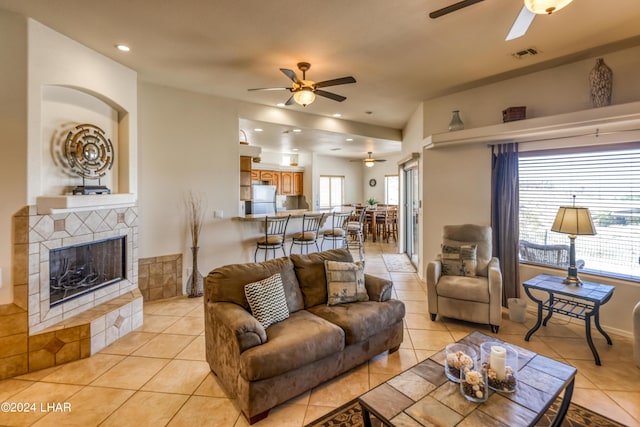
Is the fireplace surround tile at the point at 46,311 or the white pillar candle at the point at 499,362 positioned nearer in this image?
the white pillar candle at the point at 499,362

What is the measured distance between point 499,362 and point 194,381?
2.19 m

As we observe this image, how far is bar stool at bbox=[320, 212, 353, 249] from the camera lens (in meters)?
5.90

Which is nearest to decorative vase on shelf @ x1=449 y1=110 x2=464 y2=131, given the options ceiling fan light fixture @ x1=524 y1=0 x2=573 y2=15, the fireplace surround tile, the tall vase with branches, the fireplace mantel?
ceiling fan light fixture @ x1=524 y1=0 x2=573 y2=15

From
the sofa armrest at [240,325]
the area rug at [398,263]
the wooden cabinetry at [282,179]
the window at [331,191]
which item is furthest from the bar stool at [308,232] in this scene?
the window at [331,191]

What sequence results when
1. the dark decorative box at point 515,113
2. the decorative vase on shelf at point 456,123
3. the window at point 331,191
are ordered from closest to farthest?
the dark decorative box at point 515,113, the decorative vase on shelf at point 456,123, the window at point 331,191

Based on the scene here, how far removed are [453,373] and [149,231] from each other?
3.99 metres

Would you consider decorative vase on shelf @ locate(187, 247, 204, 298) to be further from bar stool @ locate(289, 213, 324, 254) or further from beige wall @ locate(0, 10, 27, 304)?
beige wall @ locate(0, 10, 27, 304)

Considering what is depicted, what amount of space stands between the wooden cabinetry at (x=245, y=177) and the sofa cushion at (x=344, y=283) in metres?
3.70

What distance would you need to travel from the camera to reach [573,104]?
3369mm

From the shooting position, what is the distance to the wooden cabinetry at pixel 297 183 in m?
10.1

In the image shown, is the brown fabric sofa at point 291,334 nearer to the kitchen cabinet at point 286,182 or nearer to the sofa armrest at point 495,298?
the sofa armrest at point 495,298

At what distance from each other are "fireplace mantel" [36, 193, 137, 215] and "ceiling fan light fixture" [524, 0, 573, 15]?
3.67 metres

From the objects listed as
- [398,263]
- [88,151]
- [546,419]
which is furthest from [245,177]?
[546,419]

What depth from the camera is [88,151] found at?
3020 millimetres
